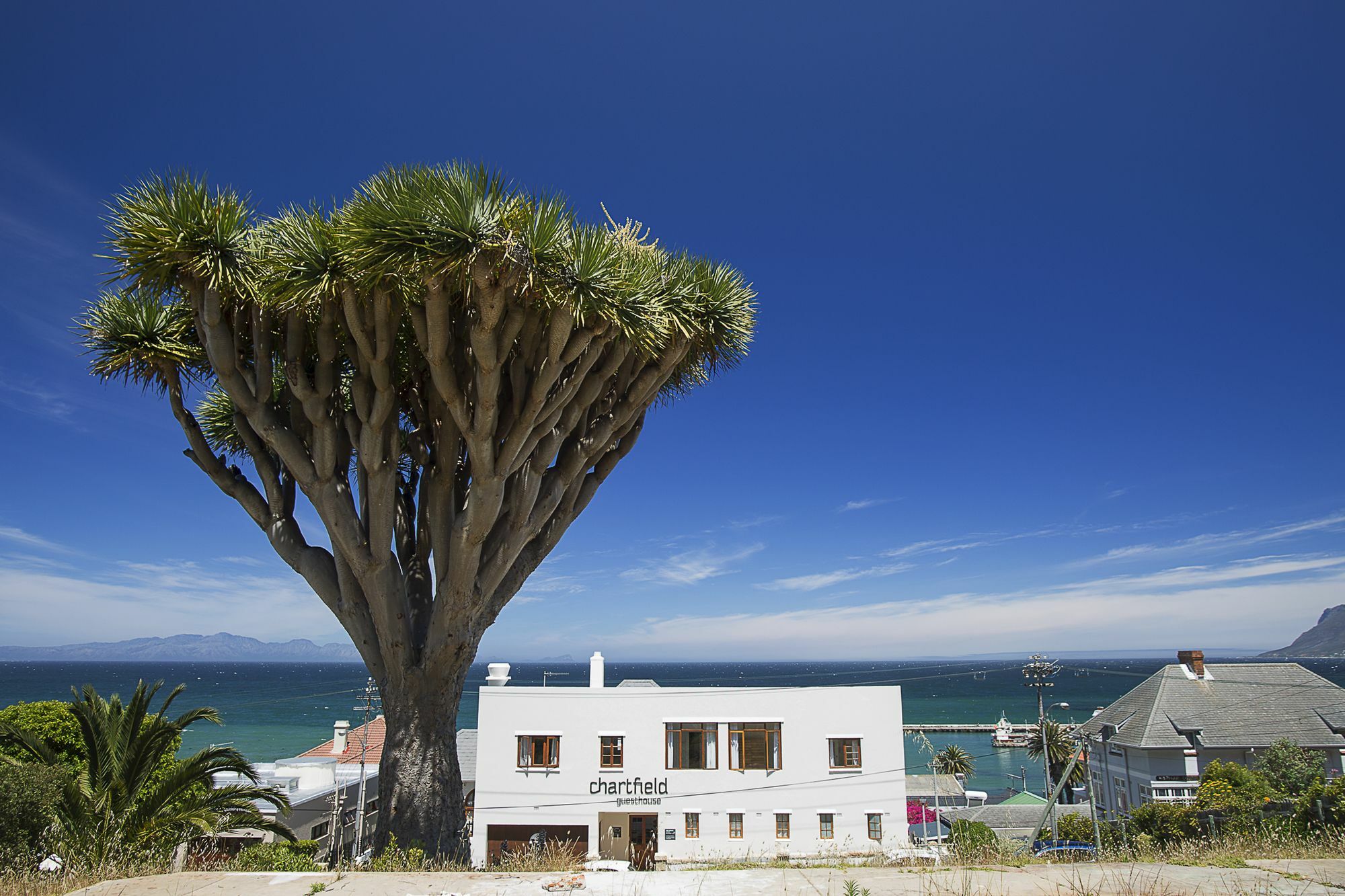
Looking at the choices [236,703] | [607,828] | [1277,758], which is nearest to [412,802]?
[607,828]

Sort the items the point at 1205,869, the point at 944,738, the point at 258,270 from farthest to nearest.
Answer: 1. the point at 944,738
2. the point at 258,270
3. the point at 1205,869

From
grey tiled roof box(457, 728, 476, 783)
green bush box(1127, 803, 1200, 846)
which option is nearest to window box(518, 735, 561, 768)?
grey tiled roof box(457, 728, 476, 783)

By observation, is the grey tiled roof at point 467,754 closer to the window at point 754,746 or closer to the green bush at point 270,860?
the window at point 754,746

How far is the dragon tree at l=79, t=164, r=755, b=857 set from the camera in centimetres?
820

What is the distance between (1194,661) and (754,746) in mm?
18148

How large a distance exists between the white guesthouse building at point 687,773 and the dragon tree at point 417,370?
11.9m

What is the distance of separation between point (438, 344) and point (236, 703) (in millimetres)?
119955

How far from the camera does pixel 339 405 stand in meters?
9.46

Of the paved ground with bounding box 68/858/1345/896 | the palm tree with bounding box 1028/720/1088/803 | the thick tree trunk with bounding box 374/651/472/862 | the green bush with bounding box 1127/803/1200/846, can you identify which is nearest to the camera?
the paved ground with bounding box 68/858/1345/896

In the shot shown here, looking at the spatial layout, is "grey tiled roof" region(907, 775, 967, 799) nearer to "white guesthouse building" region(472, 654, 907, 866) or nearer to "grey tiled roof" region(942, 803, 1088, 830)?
"grey tiled roof" region(942, 803, 1088, 830)

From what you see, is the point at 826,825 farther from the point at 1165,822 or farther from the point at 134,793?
the point at 134,793

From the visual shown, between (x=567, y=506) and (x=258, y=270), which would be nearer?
(x=258, y=270)

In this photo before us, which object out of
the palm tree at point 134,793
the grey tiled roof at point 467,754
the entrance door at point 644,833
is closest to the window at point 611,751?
the entrance door at point 644,833

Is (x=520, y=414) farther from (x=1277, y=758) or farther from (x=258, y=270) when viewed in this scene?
(x=1277, y=758)
